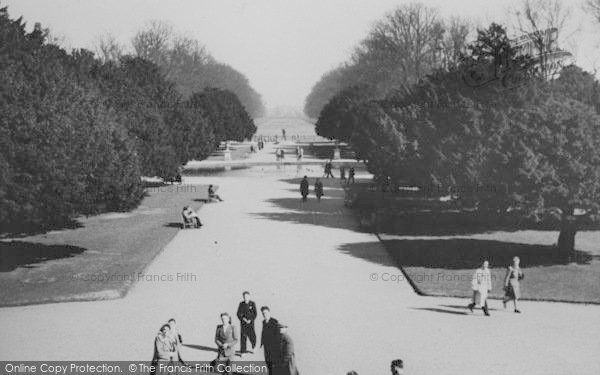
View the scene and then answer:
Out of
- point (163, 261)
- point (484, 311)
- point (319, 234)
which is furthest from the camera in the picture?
point (319, 234)

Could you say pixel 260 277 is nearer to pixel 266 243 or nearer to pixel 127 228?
pixel 266 243

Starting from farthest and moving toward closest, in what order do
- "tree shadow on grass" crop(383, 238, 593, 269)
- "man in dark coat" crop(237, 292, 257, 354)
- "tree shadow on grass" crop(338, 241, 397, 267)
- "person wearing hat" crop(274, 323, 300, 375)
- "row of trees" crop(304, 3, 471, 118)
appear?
1. "row of trees" crop(304, 3, 471, 118)
2. "tree shadow on grass" crop(338, 241, 397, 267)
3. "tree shadow on grass" crop(383, 238, 593, 269)
4. "man in dark coat" crop(237, 292, 257, 354)
5. "person wearing hat" crop(274, 323, 300, 375)

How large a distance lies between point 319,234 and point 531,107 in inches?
407

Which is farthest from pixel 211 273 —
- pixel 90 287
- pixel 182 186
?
pixel 182 186

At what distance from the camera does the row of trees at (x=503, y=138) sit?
2086 cm

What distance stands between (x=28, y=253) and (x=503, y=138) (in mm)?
18134

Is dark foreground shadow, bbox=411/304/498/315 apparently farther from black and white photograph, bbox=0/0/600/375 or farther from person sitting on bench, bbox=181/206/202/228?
person sitting on bench, bbox=181/206/202/228

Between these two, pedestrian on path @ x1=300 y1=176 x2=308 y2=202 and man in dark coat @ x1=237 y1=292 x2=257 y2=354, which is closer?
man in dark coat @ x1=237 y1=292 x2=257 y2=354

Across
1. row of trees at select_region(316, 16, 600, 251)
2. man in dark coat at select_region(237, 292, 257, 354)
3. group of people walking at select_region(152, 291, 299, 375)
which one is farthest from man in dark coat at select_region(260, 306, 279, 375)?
row of trees at select_region(316, 16, 600, 251)

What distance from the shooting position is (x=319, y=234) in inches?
1120

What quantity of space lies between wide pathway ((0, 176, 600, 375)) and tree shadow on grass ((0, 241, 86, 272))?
12.7 feet

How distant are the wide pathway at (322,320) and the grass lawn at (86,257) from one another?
2.49 feet

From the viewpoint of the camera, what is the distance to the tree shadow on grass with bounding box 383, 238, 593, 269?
22.9 m

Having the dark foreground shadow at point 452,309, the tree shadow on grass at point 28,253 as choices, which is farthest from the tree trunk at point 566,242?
the tree shadow on grass at point 28,253
